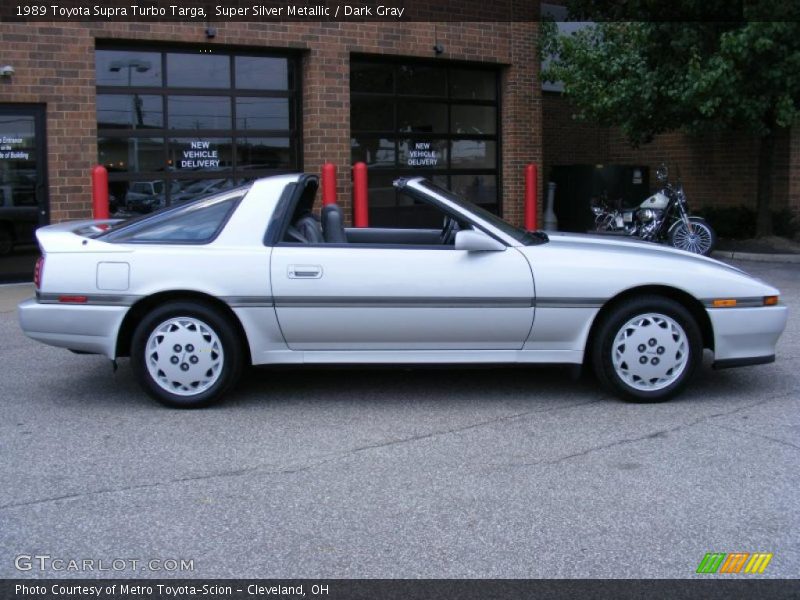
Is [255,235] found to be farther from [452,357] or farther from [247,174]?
[247,174]

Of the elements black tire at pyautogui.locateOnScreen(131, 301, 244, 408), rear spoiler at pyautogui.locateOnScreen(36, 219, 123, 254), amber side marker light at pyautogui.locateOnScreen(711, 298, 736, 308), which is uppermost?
rear spoiler at pyautogui.locateOnScreen(36, 219, 123, 254)

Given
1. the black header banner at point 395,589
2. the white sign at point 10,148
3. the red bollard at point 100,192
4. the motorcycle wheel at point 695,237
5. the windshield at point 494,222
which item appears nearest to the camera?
the black header banner at point 395,589

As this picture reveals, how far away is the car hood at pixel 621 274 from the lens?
584 centimetres

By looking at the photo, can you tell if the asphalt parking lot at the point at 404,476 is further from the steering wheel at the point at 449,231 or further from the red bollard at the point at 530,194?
the red bollard at the point at 530,194

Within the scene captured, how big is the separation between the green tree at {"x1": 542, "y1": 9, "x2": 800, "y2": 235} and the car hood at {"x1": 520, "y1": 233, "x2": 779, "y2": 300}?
7184 millimetres

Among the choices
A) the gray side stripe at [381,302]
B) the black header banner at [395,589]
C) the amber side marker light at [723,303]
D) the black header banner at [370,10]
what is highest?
the black header banner at [370,10]

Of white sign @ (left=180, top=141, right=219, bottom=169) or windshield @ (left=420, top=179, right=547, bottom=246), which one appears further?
white sign @ (left=180, top=141, right=219, bottom=169)

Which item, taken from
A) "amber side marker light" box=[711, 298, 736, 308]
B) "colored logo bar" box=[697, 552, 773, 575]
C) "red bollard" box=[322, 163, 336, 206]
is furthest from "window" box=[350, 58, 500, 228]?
"colored logo bar" box=[697, 552, 773, 575]

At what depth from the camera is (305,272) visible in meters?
5.80

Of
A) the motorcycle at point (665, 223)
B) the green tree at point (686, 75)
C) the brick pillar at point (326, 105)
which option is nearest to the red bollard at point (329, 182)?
the brick pillar at point (326, 105)

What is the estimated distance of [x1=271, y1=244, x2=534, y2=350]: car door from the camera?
5785 mm

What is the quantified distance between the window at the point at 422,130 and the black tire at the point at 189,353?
8255mm

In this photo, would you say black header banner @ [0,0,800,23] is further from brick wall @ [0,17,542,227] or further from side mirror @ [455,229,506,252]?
side mirror @ [455,229,506,252]

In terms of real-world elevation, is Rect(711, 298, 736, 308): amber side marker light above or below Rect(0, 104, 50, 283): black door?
below
